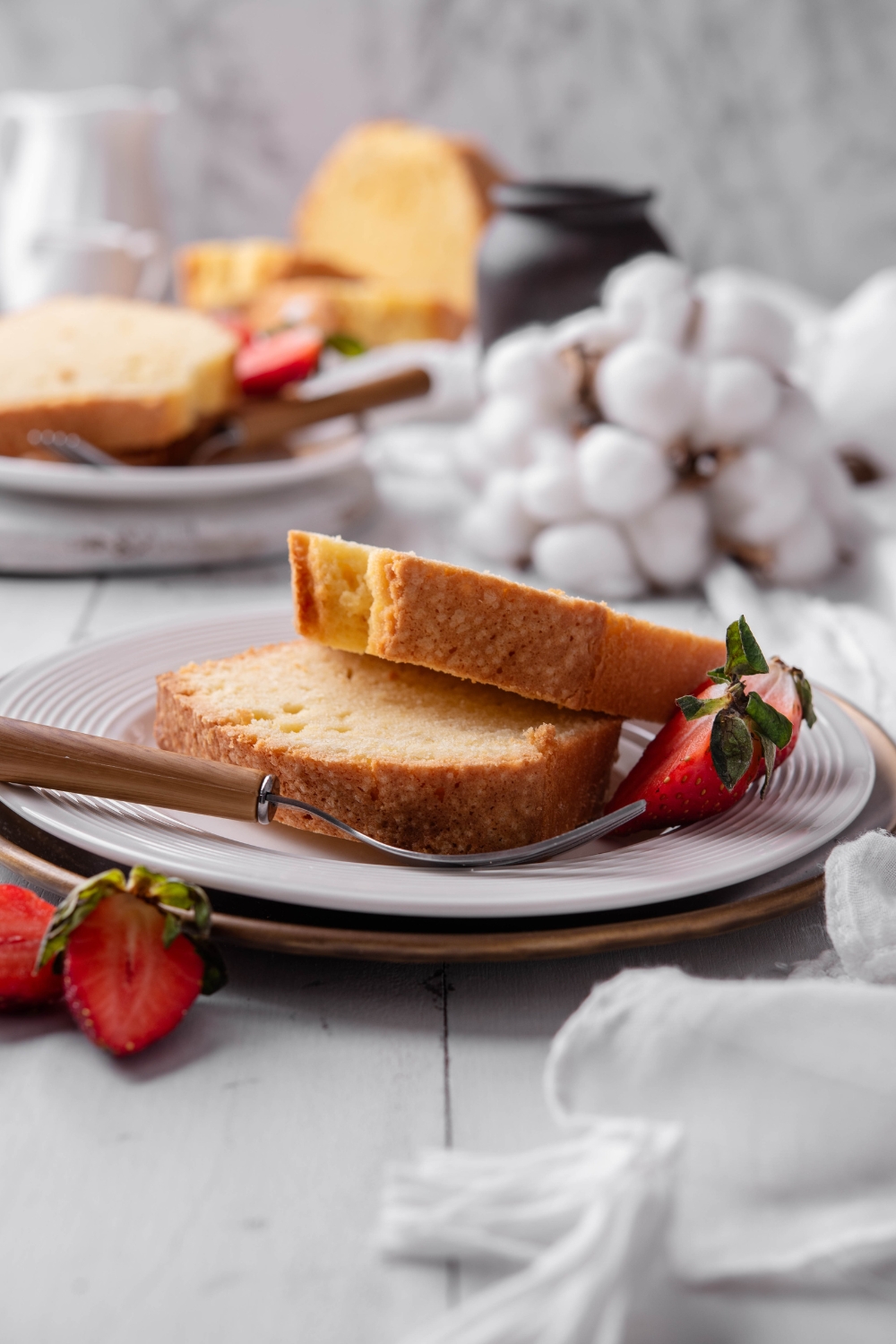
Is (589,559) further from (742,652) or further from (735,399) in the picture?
(742,652)

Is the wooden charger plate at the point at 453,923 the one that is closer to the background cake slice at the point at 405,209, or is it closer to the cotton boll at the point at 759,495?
the cotton boll at the point at 759,495

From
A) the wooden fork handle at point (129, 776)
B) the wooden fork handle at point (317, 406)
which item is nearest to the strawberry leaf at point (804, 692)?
the wooden fork handle at point (129, 776)

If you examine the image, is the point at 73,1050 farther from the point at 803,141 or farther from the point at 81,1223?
the point at 803,141

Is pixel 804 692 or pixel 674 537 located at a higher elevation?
pixel 804 692

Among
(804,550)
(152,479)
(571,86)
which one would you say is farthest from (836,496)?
(571,86)

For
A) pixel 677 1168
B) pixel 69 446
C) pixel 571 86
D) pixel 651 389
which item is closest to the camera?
pixel 677 1168

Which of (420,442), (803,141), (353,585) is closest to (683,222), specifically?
(803,141)

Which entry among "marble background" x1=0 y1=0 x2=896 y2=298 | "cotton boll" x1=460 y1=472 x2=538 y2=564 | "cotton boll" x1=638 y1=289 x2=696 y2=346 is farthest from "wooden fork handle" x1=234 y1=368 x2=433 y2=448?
"marble background" x1=0 y1=0 x2=896 y2=298
